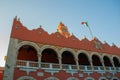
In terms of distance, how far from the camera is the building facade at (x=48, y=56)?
12.4 metres

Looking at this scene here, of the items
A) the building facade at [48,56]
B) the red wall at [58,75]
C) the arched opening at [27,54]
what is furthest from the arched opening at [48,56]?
the red wall at [58,75]

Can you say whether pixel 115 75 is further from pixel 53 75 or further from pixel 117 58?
pixel 53 75

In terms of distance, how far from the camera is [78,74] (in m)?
15.7

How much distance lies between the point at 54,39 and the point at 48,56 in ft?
10.3

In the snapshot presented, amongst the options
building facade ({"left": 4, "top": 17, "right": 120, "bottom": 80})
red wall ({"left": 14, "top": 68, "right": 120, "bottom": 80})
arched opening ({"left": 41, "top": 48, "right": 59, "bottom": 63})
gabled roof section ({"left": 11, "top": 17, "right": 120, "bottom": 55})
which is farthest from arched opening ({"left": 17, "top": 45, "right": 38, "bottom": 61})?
red wall ({"left": 14, "top": 68, "right": 120, "bottom": 80})

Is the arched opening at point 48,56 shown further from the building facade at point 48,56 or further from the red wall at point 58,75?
the red wall at point 58,75

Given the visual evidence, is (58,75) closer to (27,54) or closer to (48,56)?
(48,56)

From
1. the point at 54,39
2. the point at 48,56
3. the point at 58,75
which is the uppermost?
the point at 54,39

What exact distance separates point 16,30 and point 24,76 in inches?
219

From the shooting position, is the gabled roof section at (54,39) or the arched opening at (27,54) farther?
the arched opening at (27,54)

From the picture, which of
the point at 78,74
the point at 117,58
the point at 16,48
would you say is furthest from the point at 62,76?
the point at 117,58

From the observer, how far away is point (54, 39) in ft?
53.6

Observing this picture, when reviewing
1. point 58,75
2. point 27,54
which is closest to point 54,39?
point 27,54

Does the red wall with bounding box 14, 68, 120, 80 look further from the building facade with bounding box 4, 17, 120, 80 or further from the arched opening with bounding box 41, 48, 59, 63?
the arched opening with bounding box 41, 48, 59, 63
